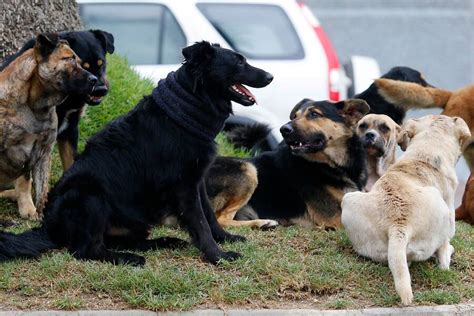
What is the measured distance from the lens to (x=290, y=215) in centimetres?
959

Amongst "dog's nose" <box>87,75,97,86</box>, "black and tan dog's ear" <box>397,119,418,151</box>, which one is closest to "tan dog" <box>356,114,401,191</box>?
"black and tan dog's ear" <box>397,119,418,151</box>

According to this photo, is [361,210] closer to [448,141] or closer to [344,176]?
[448,141]

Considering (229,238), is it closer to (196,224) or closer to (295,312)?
(196,224)

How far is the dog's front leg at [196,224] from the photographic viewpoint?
7.81 meters

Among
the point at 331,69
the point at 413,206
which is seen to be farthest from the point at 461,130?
the point at 331,69

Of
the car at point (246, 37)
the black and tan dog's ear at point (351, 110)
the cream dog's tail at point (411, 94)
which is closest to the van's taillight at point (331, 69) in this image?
the car at point (246, 37)

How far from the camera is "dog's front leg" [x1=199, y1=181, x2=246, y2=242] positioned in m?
8.33

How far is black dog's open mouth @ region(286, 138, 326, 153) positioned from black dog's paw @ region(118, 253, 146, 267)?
2.11 metres

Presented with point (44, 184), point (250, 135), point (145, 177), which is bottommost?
point (250, 135)

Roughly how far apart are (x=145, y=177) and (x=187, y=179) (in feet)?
1.19

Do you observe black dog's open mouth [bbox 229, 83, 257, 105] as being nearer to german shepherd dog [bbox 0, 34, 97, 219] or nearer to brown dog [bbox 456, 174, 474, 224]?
german shepherd dog [bbox 0, 34, 97, 219]

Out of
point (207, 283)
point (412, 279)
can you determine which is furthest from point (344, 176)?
point (207, 283)

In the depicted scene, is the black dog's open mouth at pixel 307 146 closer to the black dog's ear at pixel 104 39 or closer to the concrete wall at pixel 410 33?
the black dog's ear at pixel 104 39

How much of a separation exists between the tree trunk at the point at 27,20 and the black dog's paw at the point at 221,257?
3.71 m
